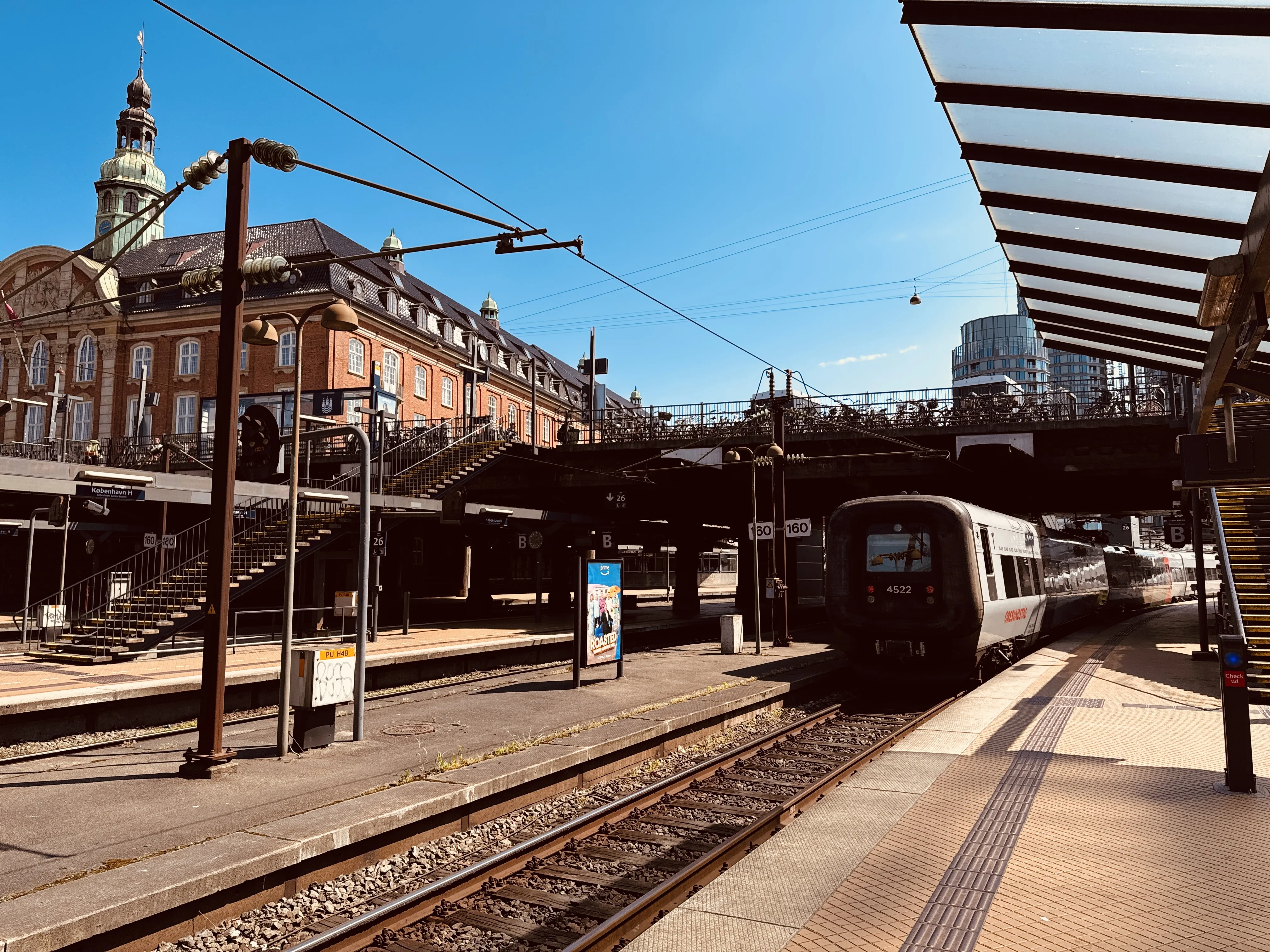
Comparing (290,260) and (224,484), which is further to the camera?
→ (290,260)

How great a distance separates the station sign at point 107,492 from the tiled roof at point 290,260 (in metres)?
27.7

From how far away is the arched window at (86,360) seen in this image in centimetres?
4884

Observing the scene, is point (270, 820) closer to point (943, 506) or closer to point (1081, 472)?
point (943, 506)

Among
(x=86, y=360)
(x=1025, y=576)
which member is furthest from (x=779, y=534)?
(x=86, y=360)

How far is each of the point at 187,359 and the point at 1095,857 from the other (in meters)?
49.8

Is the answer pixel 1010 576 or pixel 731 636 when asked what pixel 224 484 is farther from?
pixel 1010 576

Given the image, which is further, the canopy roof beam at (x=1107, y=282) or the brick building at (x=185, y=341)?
the brick building at (x=185, y=341)

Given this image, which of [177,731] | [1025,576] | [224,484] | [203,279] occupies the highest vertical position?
[203,279]

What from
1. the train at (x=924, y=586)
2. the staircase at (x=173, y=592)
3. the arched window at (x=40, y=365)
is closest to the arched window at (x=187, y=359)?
the arched window at (x=40, y=365)

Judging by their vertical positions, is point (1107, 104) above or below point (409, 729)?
above

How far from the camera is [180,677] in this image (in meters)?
13.0

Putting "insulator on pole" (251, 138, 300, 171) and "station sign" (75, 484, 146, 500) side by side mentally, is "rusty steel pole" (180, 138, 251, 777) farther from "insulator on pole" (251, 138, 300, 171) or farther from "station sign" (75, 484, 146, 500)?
"station sign" (75, 484, 146, 500)

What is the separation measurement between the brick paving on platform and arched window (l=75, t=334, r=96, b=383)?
52.2m

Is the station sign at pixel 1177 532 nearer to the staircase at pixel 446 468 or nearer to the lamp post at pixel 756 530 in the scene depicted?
the lamp post at pixel 756 530
